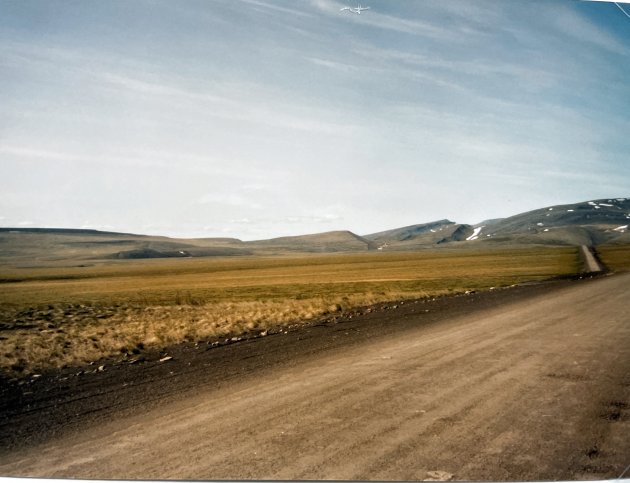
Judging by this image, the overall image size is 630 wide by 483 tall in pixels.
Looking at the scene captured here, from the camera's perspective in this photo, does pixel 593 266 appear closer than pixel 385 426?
No

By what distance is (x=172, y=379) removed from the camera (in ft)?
30.8

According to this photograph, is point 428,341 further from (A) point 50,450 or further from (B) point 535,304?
(B) point 535,304

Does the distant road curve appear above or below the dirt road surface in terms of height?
below

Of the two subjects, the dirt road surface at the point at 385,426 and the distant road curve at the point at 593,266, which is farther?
the distant road curve at the point at 593,266

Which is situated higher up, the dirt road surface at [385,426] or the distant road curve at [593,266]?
the dirt road surface at [385,426]

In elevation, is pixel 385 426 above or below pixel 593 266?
above

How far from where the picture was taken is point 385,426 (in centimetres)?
617

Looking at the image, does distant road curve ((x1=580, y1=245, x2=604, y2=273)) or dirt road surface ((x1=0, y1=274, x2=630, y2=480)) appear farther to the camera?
distant road curve ((x1=580, y1=245, x2=604, y2=273))

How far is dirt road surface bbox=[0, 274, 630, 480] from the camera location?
512 cm

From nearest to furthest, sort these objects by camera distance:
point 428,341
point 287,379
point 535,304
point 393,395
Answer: point 393,395
point 287,379
point 428,341
point 535,304

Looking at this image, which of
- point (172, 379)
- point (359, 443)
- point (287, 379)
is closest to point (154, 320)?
point (172, 379)

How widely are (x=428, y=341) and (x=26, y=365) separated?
10.6 m

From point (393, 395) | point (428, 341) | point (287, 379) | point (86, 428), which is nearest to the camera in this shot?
point (86, 428)

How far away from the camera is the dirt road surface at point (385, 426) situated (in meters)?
5.12
